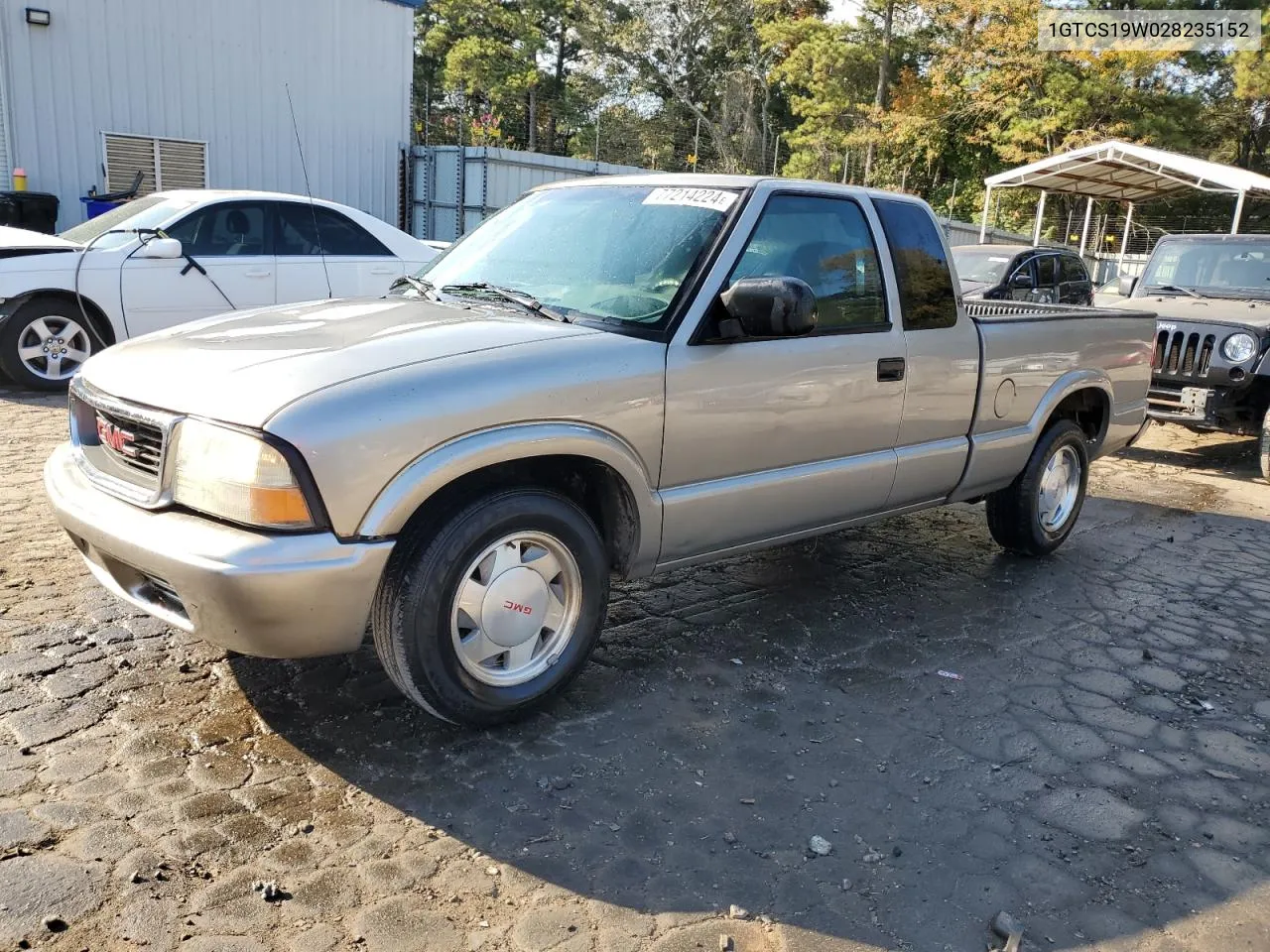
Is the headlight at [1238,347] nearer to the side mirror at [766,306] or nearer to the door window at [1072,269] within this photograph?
the door window at [1072,269]

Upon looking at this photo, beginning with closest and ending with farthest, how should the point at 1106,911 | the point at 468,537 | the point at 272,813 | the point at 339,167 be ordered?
the point at 1106,911 < the point at 272,813 < the point at 468,537 < the point at 339,167

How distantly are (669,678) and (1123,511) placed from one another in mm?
4579

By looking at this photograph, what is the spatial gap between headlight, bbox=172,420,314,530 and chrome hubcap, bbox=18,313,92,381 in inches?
243

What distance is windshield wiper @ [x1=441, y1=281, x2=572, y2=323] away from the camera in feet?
12.1

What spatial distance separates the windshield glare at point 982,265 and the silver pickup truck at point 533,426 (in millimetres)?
7607

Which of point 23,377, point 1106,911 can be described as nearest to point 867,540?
point 1106,911

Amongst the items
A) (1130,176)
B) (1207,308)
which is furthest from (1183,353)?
(1130,176)

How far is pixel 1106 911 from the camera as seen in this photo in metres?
2.71

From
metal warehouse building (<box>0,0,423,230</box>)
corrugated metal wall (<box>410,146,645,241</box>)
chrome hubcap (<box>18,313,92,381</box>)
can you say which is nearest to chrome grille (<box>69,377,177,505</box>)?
chrome hubcap (<box>18,313,92,381</box>)

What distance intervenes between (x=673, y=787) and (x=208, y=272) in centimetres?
682

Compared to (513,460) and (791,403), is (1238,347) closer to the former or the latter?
(791,403)

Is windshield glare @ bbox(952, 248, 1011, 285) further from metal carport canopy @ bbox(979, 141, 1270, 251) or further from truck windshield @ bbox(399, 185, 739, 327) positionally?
truck windshield @ bbox(399, 185, 739, 327)

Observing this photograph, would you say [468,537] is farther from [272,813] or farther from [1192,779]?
[1192,779]

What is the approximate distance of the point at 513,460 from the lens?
3238mm
